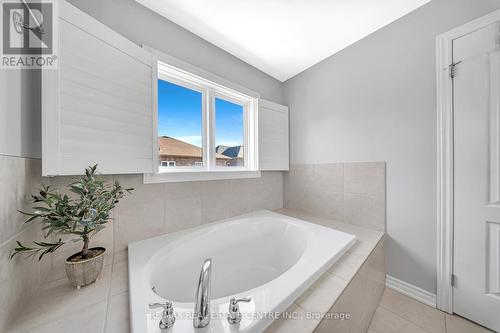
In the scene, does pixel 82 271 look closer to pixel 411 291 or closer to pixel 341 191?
pixel 341 191

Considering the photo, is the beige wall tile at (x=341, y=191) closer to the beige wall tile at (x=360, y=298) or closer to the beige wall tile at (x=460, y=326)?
the beige wall tile at (x=360, y=298)

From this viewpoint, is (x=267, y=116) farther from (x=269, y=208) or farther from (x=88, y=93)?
(x=88, y=93)

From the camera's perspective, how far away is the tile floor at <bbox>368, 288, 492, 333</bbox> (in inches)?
44.0

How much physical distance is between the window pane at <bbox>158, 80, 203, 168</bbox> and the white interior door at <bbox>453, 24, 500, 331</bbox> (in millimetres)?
2107

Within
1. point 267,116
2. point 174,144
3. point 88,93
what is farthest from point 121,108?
point 267,116

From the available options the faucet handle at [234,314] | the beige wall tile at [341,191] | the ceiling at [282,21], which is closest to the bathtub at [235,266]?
the faucet handle at [234,314]

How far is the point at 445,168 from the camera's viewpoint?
124cm

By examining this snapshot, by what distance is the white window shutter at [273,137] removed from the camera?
82.1 inches

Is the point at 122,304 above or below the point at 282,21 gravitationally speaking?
below

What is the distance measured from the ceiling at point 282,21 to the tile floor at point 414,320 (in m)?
2.40

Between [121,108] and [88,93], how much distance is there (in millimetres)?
162

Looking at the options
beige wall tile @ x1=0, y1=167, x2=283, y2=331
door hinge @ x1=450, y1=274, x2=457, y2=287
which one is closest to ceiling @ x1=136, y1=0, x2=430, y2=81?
beige wall tile @ x1=0, y1=167, x2=283, y2=331

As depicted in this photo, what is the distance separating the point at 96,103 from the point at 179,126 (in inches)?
27.5

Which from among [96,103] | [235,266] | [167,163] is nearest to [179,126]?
[167,163]
